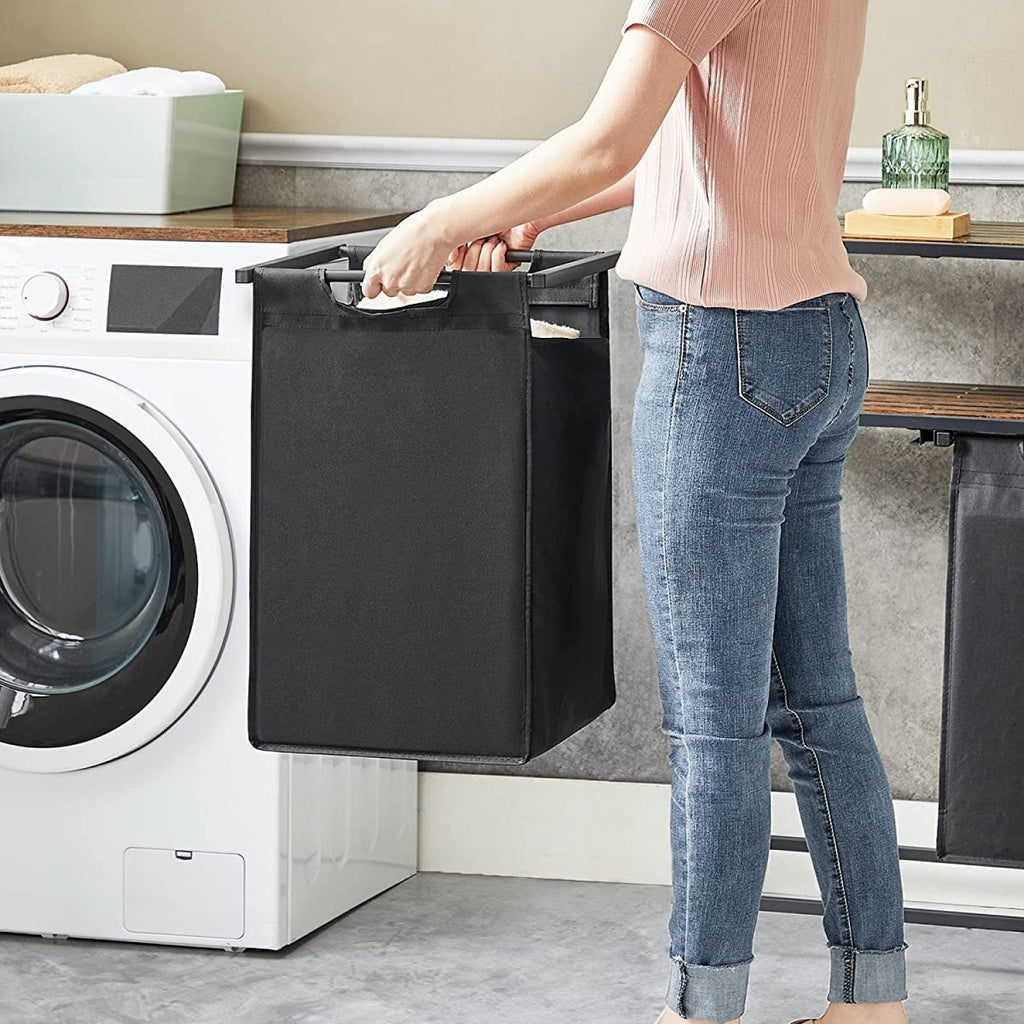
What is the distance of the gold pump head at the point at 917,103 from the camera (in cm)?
A: 202

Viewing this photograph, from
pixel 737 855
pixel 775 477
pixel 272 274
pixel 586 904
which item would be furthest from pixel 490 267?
pixel 586 904

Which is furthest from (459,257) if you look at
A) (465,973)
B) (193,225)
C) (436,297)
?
(465,973)

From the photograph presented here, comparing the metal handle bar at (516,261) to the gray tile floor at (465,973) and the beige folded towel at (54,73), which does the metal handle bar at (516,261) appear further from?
the gray tile floor at (465,973)

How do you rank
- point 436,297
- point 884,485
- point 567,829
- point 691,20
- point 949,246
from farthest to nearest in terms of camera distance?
point 567,829, point 884,485, point 949,246, point 436,297, point 691,20

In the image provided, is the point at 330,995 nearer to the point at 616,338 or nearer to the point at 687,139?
the point at 616,338

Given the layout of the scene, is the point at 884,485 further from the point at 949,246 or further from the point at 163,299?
the point at 163,299

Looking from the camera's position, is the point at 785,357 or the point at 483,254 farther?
the point at 483,254

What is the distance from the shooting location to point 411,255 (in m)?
1.37

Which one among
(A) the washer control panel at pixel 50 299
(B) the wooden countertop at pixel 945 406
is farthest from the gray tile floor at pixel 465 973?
(A) the washer control panel at pixel 50 299

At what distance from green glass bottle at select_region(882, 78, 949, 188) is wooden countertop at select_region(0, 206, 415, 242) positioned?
70cm

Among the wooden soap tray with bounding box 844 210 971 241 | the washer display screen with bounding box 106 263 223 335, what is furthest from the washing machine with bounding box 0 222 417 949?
the wooden soap tray with bounding box 844 210 971 241

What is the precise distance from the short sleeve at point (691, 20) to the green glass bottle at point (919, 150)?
802mm

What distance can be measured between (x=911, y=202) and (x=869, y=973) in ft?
2.96

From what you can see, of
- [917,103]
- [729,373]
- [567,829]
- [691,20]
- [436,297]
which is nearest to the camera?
[691,20]
